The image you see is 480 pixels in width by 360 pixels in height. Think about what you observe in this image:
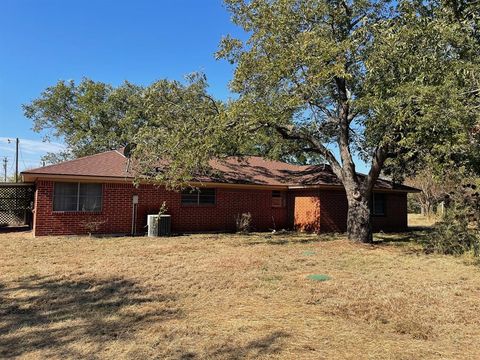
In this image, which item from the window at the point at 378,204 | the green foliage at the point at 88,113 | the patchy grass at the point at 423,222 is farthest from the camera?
the green foliage at the point at 88,113

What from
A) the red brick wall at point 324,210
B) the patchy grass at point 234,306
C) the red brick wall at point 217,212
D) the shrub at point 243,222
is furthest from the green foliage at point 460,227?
the shrub at point 243,222

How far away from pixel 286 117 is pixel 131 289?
8.11m

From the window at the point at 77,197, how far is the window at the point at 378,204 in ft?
45.3

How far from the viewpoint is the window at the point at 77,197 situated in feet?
52.0

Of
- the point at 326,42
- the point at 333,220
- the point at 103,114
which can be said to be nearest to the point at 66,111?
the point at 103,114

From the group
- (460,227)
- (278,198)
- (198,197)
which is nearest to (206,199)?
(198,197)

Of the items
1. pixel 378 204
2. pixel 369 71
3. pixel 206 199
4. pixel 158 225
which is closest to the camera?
pixel 369 71

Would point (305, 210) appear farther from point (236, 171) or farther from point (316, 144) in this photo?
point (316, 144)

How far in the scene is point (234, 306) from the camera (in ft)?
21.4

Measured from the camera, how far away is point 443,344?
500 cm

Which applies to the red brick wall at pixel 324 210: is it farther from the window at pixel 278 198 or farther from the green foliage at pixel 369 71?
the green foliage at pixel 369 71

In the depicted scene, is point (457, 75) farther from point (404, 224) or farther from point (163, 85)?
point (404, 224)

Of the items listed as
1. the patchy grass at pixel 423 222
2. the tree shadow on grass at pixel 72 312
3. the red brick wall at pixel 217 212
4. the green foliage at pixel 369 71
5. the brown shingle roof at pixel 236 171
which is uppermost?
the green foliage at pixel 369 71

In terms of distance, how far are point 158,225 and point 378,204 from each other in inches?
475
